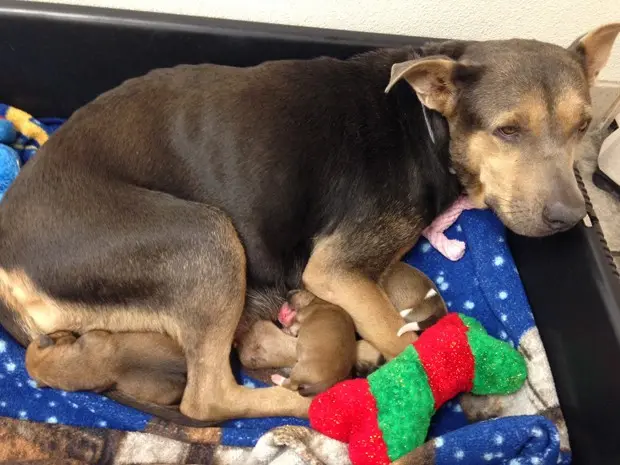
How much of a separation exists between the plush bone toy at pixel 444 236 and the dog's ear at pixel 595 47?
0.88m

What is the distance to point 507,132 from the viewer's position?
8.88 ft

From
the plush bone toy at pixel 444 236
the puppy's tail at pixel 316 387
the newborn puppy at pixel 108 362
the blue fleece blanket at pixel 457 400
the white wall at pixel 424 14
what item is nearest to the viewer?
the blue fleece blanket at pixel 457 400

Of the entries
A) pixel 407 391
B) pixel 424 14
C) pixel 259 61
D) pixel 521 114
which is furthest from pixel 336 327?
pixel 424 14

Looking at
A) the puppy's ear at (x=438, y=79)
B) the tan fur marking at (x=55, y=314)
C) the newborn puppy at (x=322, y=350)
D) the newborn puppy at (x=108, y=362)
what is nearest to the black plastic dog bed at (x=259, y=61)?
the puppy's ear at (x=438, y=79)

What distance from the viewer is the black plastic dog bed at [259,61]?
282 centimetres

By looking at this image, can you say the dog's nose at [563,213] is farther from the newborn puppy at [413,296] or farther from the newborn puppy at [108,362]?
the newborn puppy at [108,362]

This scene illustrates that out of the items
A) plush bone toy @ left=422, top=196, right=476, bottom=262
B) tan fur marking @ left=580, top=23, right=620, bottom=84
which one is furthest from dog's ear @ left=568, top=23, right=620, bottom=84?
plush bone toy @ left=422, top=196, right=476, bottom=262

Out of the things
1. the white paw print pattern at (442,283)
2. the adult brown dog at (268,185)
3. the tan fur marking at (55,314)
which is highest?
the adult brown dog at (268,185)

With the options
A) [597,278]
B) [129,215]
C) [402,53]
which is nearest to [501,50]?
[402,53]

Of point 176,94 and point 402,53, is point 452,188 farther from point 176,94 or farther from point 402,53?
point 176,94

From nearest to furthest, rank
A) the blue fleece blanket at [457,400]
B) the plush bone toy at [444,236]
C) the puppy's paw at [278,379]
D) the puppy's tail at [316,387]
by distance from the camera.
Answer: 1. the blue fleece blanket at [457,400]
2. the puppy's tail at [316,387]
3. the puppy's paw at [278,379]
4. the plush bone toy at [444,236]

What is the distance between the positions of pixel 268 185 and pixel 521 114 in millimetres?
1099

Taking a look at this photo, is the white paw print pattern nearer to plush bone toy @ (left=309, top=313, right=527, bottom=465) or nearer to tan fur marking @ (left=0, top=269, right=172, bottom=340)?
plush bone toy @ (left=309, top=313, right=527, bottom=465)

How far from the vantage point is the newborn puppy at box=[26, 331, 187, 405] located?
2.68 m
